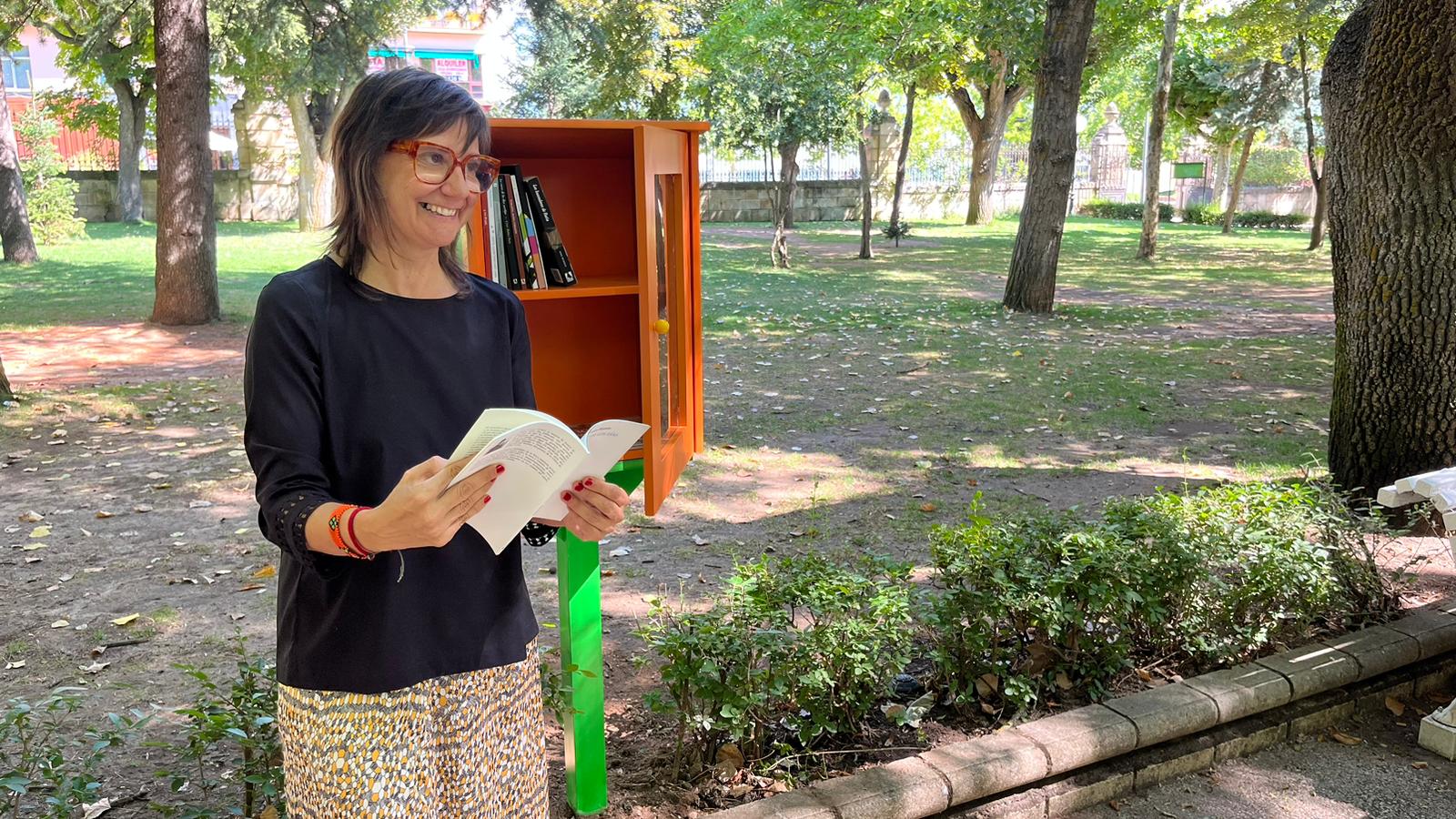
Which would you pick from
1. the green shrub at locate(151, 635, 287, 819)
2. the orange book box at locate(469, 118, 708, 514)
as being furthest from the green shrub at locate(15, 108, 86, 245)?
the green shrub at locate(151, 635, 287, 819)

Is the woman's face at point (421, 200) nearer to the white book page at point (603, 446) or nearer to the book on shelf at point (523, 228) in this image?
the white book page at point (603, 446)

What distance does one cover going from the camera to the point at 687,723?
308cm

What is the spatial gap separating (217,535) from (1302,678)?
4993mm

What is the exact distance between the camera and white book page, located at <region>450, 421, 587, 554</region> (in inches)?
61.2

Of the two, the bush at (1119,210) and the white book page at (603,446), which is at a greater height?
the bush at (1119,210)

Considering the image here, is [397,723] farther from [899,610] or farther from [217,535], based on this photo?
[217,535]

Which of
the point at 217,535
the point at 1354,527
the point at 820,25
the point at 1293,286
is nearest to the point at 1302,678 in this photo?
the point at 1354,527

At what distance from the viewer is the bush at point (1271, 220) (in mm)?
35750

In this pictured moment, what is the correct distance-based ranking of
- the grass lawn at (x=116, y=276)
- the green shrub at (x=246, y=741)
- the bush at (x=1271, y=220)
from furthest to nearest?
the bush at (x=1271, y=220) < the grass lawn at (x=116, y=276) < the green shrub at (x=246, y=741)

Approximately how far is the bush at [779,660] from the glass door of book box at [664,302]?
447 mm

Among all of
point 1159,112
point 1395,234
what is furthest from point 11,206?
point 1395,234

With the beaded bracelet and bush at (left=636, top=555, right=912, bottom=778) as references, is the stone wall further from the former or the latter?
the beaded bracelet

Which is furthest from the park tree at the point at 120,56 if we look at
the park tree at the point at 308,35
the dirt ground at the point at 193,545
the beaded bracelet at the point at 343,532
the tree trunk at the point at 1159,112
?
the beaded bracelet at the point at 343,532

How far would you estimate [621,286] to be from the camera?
2916mm
